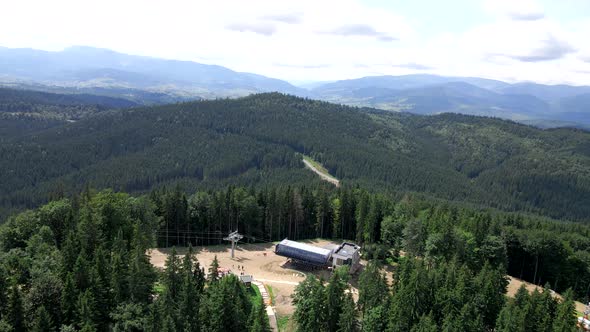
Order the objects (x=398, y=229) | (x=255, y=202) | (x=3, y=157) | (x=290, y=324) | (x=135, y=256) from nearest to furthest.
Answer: (x=135, y=256) → (x=290, y=324) → (x=398, y=229) → (x=255, y=202) → (x=3, y=157)

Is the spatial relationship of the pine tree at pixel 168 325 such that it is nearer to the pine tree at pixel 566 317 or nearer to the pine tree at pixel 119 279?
the pine tree at pixel 119 279

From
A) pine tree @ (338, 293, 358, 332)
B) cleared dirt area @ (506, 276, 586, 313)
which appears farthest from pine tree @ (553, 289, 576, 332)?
pine tree @ (338, 293, 358, 332)

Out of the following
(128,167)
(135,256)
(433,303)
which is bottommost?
(128,167)

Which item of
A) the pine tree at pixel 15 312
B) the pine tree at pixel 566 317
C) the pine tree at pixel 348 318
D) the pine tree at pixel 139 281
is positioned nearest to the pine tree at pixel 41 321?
the pine tree at pixel 15 312

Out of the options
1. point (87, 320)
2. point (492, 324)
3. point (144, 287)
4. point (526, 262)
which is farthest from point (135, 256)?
point (526, 262)

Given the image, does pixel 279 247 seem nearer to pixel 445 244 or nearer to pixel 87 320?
pixel 445 244

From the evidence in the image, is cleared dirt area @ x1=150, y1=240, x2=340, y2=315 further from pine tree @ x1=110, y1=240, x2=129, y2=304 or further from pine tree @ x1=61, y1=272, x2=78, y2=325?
pine tree @ x1=61, y1=272, x2=78, y2=325

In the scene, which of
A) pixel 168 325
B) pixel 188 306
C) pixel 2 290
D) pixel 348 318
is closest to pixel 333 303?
pixel 348 318
